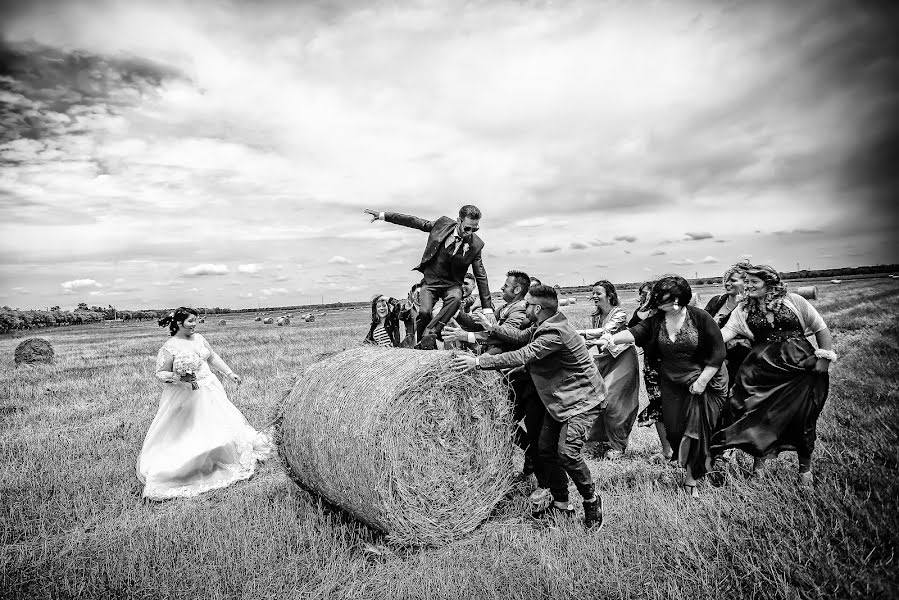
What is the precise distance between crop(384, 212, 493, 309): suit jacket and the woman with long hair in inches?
62.9

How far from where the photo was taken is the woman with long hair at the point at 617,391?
6953 millimetres

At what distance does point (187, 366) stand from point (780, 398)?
23.4 ft

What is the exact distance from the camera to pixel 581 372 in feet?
16.8

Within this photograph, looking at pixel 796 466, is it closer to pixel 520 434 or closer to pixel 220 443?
pixel 520 434

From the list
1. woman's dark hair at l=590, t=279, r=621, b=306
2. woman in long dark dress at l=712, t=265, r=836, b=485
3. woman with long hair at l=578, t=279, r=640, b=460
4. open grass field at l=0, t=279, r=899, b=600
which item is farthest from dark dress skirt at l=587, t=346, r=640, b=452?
woman in long dark dress at l=712, t=265, r=836, b=485

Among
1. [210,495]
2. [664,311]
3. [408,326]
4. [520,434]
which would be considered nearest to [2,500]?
[210,495]

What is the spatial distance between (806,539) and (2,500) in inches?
308

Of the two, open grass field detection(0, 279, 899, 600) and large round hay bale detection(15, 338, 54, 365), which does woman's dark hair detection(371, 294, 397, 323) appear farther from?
large round hay bale detection(15, 338, 54, 365)

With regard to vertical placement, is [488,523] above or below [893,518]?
below

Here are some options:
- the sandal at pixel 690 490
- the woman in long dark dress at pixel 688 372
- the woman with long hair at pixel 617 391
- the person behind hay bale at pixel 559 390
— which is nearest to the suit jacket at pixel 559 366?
the person behind hay bale at pixel 559 390

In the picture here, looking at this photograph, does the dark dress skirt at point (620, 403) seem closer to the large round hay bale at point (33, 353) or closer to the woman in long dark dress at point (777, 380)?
the woman in long dark dress at point (777, 380)

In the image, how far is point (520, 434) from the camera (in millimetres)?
6012

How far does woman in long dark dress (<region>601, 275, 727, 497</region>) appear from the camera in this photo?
5.53 meters

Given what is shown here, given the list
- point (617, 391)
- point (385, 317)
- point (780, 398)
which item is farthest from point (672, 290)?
point (385, 317)
